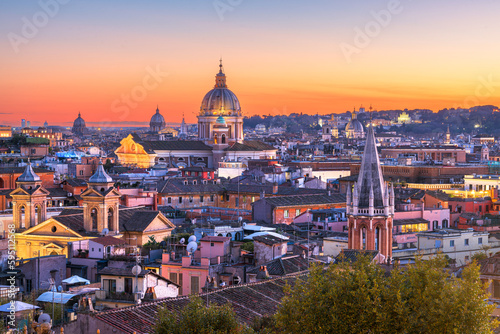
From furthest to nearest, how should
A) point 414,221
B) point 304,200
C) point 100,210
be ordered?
point 304,200 → point 414,221 → point 100,210

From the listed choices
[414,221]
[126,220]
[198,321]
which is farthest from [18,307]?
[414,221]

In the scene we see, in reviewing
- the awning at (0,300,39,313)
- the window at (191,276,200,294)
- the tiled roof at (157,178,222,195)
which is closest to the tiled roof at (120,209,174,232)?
the window at (191,276,200,294)

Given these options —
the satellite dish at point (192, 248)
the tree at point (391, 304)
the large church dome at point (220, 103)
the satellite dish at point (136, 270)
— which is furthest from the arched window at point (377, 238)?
the large church dome at point (220, 103)

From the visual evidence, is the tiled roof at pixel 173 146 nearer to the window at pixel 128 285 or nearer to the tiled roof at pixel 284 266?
the tiled roof at pixel 284 266

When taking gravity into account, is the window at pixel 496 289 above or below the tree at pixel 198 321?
below

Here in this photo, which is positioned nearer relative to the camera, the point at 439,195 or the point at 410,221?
the point at 410,221

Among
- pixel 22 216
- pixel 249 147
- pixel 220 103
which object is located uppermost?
pixel 220 103

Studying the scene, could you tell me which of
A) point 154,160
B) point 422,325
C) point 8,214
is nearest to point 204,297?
point 422,325

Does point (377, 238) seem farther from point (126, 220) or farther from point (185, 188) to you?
point (185, 188)
